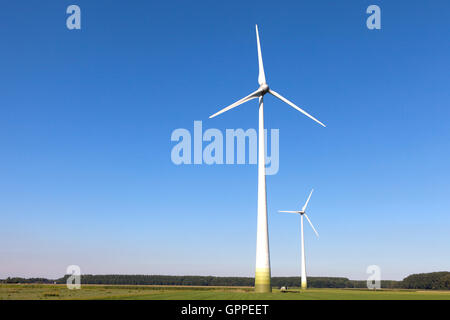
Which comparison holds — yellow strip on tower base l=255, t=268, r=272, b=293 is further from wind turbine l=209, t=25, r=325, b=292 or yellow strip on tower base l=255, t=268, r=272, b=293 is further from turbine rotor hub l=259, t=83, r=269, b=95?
turbine rotor hub l=259, t=83, r=269, b=95

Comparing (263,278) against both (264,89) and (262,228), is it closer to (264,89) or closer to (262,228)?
(262,228)

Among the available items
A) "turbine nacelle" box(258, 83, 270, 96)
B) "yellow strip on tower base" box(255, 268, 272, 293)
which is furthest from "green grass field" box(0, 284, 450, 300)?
"turbine nacelle" box(258, 83, 270, 96)

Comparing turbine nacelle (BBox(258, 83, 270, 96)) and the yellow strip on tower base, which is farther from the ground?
turbine nacelle (BBox(258, 83, 270, 96))

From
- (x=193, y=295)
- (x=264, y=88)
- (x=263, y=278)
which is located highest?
(x=264, y=88)

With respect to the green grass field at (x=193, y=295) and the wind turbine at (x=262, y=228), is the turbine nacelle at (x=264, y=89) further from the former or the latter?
the green grass field at (x=193, y=295)

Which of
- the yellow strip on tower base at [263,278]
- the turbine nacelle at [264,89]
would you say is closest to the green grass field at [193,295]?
the yellow strip on tower base at [263,278]

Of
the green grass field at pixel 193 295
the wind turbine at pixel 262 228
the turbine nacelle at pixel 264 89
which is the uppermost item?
the turbine nacelle at pixel 264 89

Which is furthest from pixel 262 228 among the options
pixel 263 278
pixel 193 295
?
pixel 193 295
